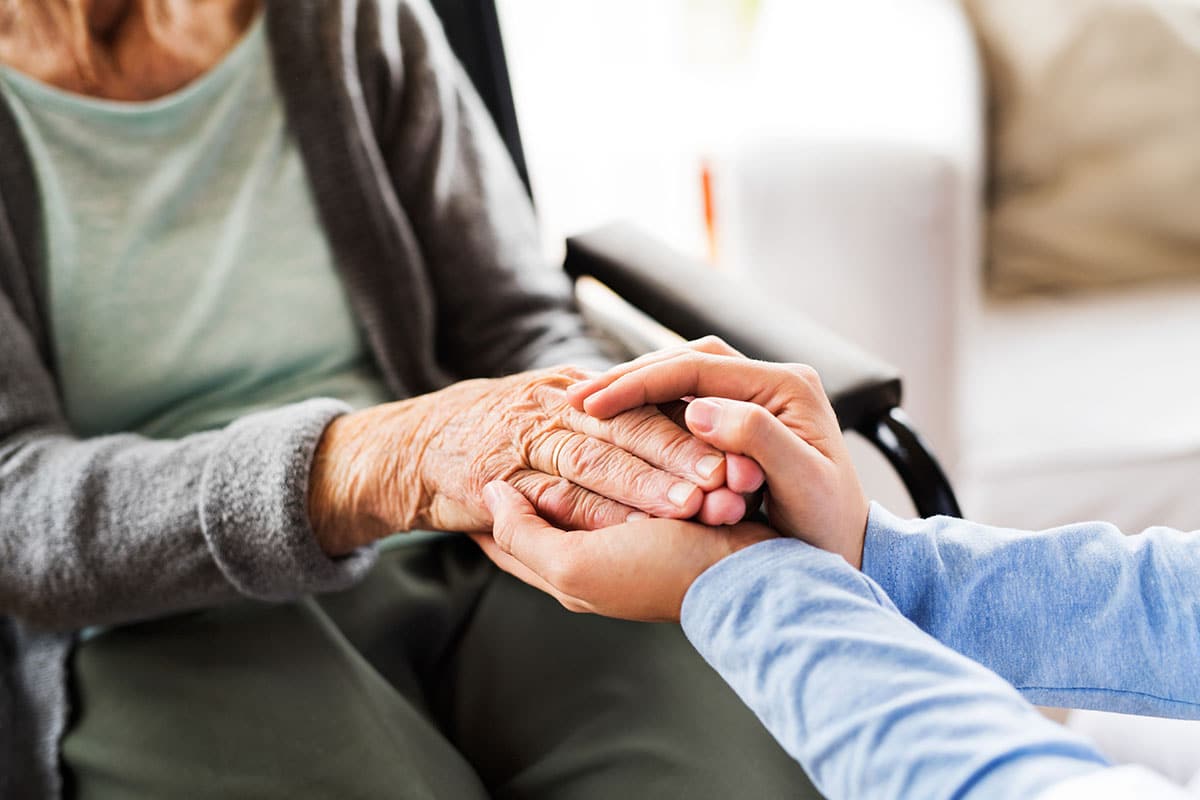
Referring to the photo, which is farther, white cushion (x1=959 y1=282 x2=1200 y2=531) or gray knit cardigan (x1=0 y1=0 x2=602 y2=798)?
white cushion (x1=959 y1=282 x2=1200 y2=531)

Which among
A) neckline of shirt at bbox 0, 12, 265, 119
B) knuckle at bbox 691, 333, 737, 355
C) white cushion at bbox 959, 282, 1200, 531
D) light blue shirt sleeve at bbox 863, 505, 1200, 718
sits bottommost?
white cushion at bbox 959, 282, 1200, 531

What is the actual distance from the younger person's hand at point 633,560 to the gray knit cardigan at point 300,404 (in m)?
0.21

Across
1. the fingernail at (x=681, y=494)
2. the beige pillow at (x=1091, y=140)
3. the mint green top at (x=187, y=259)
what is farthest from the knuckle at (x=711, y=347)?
the beige pillow at (x=1091, y=140)

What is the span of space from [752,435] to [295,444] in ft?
1.14

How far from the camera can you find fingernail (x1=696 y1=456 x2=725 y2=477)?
599mm

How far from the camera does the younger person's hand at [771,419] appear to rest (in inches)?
23.2

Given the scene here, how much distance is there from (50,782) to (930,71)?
117 cm

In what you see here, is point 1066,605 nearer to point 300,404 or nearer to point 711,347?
point 711,347

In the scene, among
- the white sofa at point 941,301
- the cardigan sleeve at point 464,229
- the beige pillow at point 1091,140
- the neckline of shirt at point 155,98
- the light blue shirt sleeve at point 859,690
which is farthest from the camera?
the beige pillow at point 1091,140

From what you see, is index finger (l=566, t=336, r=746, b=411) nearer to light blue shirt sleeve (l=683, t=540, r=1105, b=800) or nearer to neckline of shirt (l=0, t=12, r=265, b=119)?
light blue shirt sleeve (l=683, t=540, r=1105, b=800)

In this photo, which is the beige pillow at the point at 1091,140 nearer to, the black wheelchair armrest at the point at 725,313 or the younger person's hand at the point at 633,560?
the black wheelchair armrest at the point at 725,313

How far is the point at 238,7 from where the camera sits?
97 centimetres

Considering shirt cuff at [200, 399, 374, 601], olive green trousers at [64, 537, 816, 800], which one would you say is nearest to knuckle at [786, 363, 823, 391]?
olive green trousers at [64, 537, 816, 800]

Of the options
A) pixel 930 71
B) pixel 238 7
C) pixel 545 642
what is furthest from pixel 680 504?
pixel 930 71
